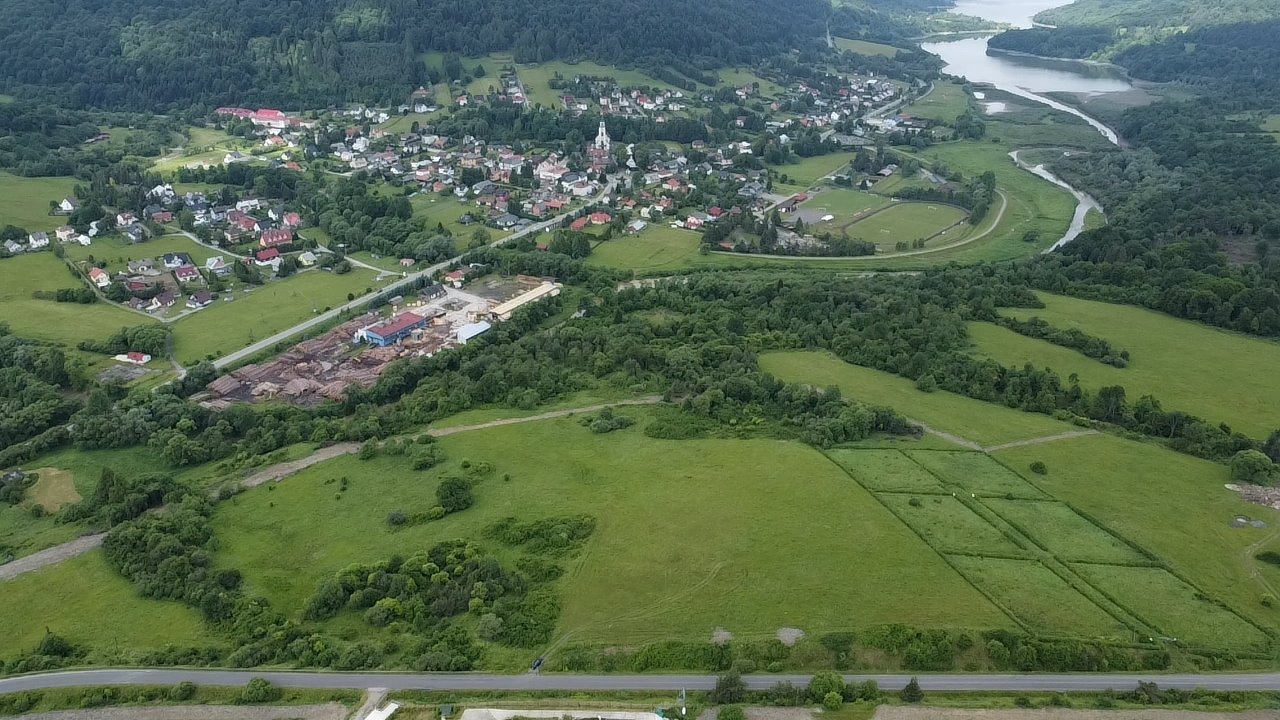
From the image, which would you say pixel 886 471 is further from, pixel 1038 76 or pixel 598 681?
pixel 1038 76

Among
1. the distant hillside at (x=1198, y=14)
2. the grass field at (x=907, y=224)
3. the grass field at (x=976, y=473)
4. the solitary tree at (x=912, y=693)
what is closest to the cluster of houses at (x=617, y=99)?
the grass field at (x=907, y=224)

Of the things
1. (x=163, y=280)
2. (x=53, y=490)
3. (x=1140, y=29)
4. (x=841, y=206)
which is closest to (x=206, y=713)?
(x=53, y=490)

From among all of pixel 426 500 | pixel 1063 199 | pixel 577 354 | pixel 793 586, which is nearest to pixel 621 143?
pixel 1063 199

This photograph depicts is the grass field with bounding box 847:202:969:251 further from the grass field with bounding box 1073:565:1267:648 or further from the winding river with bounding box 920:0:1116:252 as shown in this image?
the grass field with bounding box 1073:565:1267:648

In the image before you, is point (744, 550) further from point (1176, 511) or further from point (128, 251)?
point (128, 251)

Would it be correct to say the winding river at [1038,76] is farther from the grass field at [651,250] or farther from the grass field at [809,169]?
the grass field at [651,250]

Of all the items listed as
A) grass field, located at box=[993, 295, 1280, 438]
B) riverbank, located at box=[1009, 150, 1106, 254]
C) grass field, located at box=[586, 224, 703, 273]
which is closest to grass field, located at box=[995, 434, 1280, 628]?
grass field, located at box=[993, 295, 1280, 438]
